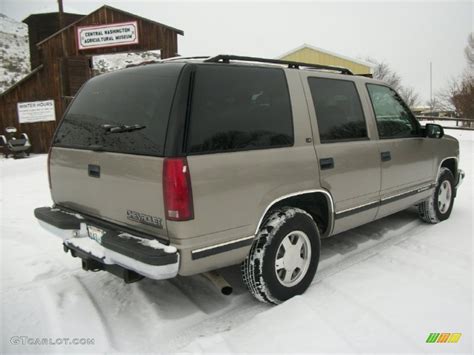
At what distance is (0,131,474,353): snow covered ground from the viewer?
2756mm

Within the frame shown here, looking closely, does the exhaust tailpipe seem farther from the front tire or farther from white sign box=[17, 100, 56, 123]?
white sign box=[17, 100, 56, 123]

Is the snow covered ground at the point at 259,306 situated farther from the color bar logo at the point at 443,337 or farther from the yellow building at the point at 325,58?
the yellow building at the point at 325,58

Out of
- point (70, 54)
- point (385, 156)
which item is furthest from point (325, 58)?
point (385, 156)

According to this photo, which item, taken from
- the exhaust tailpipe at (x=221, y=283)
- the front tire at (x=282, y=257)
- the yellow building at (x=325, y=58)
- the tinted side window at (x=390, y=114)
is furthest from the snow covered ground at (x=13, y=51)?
the front tire at (x=282, y=257)

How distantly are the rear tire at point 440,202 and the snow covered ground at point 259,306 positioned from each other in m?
0.61

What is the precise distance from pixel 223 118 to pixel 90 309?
76.2 inches

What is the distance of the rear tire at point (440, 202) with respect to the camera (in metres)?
5.25

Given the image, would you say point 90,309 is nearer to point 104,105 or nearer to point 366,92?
point 104,105

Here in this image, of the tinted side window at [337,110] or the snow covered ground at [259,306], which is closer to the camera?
the snow covered ground at [259,306]

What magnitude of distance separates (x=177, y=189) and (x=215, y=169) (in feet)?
1.02

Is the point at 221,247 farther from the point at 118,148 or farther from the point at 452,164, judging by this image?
the point at 452,164

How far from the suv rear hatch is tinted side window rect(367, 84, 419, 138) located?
241 centimetres

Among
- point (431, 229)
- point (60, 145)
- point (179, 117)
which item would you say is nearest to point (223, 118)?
point (179, 117)

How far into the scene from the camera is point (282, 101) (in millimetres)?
3248
